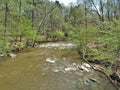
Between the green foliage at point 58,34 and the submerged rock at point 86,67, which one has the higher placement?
the green foliage at point 58,34

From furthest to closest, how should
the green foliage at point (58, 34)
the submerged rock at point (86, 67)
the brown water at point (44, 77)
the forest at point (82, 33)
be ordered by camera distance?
1. the green foliage at point (58, 34)
2. the submerged rock at point (86, 67)
3. the forest at point (82, 33)
4. the brown water at point (44, 77)

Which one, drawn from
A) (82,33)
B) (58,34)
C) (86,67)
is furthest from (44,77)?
(58,34)

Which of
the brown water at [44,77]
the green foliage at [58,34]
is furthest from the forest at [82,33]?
the brown water at [44,77]

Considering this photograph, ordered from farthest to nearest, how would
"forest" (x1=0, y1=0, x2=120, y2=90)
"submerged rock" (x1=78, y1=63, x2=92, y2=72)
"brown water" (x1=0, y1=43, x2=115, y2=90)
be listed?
"submerged rock" (x1=78, y1=63, x2=92, y2=72) < "forest" (x1=0, y1=0, x2=120, y2=90) < "brown water" (x1=0, y1=43, x2=115, y2=90)

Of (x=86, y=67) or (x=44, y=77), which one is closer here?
(x=44, y=77)

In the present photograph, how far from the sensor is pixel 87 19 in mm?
34250

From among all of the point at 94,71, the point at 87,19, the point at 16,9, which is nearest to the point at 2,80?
the point at 94,71

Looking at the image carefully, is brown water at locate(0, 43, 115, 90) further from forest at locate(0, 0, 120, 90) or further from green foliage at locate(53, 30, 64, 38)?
green foliage at locate(53, 30, 64, 38)

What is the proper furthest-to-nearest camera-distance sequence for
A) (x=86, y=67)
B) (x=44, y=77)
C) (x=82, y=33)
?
(x=82, y=33) → (x=86, y=67) → (x=44, y=77)

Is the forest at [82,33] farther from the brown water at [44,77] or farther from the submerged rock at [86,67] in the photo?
the brown water at [44,77]

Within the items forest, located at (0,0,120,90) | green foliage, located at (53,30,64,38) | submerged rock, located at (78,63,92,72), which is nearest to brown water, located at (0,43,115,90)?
A: submerged rock, located at (78,63,92,72)

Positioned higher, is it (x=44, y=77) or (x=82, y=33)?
(x=82, y=33)

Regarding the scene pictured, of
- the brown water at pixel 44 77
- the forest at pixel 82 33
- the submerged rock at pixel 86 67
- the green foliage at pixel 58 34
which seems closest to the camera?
the brown water at pixel 44 77

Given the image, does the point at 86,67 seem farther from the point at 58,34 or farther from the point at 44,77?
the point at 58,34
